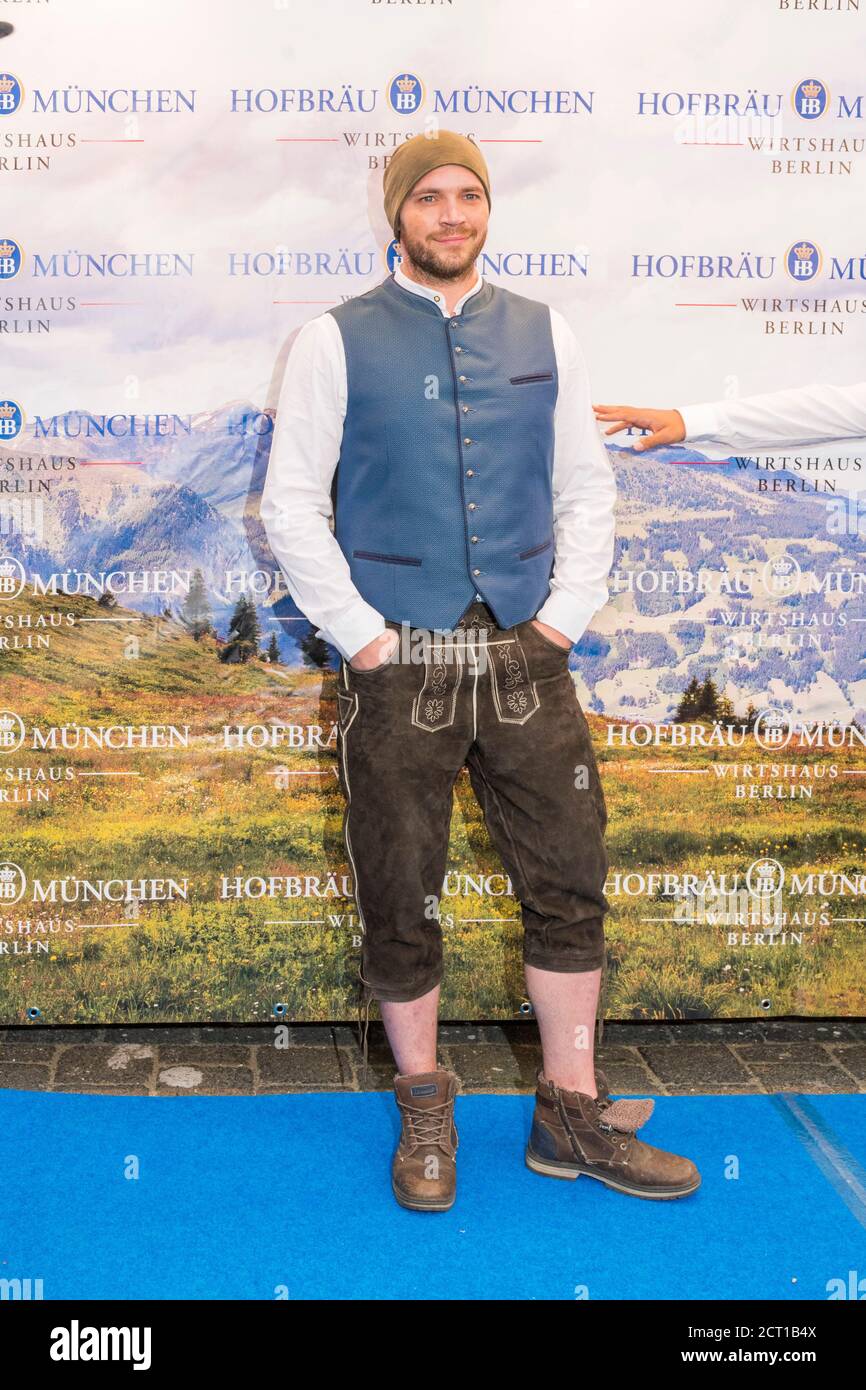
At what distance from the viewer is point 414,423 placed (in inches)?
104

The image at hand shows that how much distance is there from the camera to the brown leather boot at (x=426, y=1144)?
2.67 metres

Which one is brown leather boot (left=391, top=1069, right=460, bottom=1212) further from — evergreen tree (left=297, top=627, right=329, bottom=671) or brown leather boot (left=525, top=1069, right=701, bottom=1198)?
evergreen tree (left=297, top=627, right=329, bottom=671)

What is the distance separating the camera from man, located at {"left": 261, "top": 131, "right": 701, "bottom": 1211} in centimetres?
266

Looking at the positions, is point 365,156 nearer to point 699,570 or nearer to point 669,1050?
point 699,570

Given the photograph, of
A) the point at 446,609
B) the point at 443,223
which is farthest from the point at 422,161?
the point at 446,609

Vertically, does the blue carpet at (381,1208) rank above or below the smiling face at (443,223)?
below

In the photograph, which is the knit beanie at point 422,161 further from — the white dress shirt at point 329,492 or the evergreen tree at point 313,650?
Result: the evergreen tree at point 313,650

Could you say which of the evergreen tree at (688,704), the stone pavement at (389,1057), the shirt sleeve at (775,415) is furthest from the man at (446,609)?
the evergreen tree at (688,704)

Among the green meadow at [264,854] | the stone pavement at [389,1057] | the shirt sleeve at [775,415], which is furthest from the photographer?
the green meadow at [264,854]

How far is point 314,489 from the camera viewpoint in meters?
2.70

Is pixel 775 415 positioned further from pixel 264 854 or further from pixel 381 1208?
pixel 381 1208

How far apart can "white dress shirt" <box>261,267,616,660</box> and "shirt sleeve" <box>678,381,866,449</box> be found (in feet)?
1.92

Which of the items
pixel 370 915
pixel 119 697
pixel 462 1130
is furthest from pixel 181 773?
pixel 462 1130

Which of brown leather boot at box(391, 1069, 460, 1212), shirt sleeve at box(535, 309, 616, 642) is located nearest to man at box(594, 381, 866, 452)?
shirt sleeve at box(535, 309, 616, 642)
